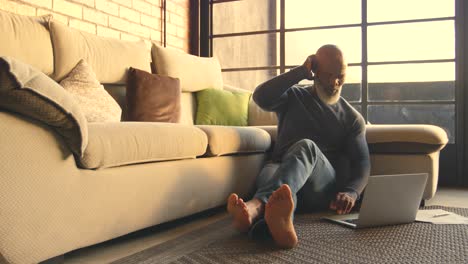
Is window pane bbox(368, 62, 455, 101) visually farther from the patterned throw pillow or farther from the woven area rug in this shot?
the patterned throw pillow

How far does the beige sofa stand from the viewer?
120 cm

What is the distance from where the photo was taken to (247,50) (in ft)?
13.5

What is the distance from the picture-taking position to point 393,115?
353 centimetres

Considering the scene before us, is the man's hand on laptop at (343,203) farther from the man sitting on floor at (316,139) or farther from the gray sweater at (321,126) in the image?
the gray sweater at (321,126)

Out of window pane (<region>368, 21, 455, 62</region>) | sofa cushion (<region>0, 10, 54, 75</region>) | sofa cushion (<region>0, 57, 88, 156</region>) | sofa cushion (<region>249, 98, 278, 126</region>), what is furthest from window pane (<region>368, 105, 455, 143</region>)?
sofa cushion (<region>0, 57, 88, 156</region>)

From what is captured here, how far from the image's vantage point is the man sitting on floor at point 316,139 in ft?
5.84

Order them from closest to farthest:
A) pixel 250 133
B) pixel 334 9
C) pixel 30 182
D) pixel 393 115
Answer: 1. pixel 30 182
2. pixel 250 133
3. pixel 393 115
4. pixel 334 9

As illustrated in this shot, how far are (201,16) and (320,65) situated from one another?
7.86ft

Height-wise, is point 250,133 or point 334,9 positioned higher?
point 334,9

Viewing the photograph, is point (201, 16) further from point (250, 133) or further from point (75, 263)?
point (75, 263)

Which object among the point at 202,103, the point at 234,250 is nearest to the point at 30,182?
the point at 234,250

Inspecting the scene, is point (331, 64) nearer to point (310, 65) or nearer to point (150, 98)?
point (310, 65)

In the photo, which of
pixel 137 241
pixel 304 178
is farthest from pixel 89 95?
pixel 304 178

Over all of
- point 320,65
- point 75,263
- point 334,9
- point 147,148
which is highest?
point 334,9
